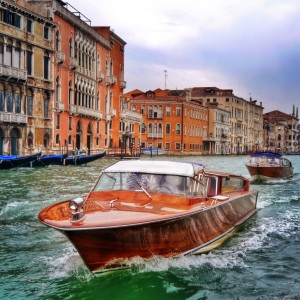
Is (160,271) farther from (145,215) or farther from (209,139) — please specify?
(209,139)

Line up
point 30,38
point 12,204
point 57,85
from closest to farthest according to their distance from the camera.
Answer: point 12,204 → point 30,38 → point 57,85

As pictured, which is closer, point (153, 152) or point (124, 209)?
point (124, 209)

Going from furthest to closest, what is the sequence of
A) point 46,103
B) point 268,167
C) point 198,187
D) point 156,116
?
point 156,116
point 46,103
point 268,167
point 198,187

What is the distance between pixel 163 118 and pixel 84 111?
22389 mm

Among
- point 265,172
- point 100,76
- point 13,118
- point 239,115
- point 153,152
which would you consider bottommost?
point 153,152

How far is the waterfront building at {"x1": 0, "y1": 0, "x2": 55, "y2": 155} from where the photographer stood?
25000 mm

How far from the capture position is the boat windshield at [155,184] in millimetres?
6629

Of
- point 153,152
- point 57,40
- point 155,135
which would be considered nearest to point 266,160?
point 57,40

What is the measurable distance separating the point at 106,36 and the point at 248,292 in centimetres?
3605

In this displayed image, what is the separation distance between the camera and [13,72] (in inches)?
992

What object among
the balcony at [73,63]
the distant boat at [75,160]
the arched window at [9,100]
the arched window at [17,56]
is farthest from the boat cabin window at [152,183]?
the balcony at [73,63]

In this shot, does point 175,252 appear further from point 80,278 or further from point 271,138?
point 271,138

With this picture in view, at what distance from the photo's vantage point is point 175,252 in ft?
19.7

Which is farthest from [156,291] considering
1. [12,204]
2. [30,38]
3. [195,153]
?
[195,153]
